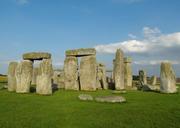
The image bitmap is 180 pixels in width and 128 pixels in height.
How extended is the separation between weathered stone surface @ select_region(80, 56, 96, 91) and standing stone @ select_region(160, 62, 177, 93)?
18.0 feet

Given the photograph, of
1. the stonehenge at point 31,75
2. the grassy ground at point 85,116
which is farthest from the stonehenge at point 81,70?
the grassy ground at point 85,116

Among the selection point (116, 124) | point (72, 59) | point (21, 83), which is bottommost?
point (116, 124)

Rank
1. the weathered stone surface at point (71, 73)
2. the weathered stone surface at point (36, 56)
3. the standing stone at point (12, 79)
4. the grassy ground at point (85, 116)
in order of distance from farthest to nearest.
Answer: the weathered stone surface at point (71, 73)
the standing stone at point (12, 79)
the weathered stone surface at point (36, 56)
the grassy ground at point (85, 116)

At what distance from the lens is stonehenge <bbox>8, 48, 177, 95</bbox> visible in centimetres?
1867

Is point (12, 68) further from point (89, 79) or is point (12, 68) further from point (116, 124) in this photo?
point (116, 124)

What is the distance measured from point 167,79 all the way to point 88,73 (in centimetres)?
636

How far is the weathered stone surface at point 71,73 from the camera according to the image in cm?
2312

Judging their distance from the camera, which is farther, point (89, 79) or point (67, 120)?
point (89, 79)

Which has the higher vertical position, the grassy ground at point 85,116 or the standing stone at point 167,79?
the standing stone at point 167,79

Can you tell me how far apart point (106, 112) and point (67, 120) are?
2014mm

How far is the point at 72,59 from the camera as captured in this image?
23594 millimetres

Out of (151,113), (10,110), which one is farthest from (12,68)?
(151,113)

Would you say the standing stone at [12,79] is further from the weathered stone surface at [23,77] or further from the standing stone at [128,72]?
the standing stone at [128,72]

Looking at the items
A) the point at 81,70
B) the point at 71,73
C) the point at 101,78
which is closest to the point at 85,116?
the point at 81,70
